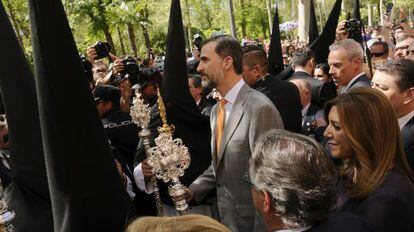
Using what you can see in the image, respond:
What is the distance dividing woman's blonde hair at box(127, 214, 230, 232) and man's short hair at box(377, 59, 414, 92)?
89.0 inches

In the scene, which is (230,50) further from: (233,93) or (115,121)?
(115,121)

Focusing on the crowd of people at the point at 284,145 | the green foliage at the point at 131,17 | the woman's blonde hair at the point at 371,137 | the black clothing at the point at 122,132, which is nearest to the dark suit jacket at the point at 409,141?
the crowd of people at the point at 284,145

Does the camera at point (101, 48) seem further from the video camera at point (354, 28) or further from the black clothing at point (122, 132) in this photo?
the video camera at point (354, 28)

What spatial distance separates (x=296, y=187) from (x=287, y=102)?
9.45 ft

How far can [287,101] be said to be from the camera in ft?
15.1

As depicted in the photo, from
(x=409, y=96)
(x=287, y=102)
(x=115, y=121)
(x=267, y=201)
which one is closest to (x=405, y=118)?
(x=409, y=96)

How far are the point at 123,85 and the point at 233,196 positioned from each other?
333 cm

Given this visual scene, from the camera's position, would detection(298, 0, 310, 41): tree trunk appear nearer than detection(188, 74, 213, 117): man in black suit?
No

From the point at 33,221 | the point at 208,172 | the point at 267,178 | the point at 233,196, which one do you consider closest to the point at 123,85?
the point at 208,172

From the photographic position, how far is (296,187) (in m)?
1.79

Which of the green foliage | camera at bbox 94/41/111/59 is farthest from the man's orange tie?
the green foliage

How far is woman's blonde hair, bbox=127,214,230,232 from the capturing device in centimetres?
142

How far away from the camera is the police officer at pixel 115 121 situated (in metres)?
4.67

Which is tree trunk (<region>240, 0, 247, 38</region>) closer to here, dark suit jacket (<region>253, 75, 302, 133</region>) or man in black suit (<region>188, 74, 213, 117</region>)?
man in black suit (<region>188, 74, 213, 117</region>)
